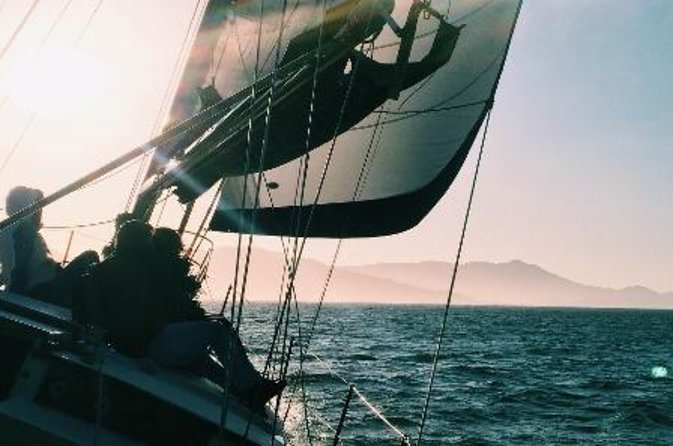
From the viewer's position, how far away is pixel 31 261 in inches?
194

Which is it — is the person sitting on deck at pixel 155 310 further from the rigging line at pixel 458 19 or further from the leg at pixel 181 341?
the rigging line at pixel 458 19

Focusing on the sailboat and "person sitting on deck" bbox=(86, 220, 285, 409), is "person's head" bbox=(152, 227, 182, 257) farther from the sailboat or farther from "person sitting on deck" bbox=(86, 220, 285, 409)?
the sailboat

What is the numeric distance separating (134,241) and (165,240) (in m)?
0.16

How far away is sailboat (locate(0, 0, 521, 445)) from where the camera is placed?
9.86 ft

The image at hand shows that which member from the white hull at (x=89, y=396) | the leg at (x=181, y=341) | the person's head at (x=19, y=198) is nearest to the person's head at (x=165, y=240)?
the leg at (x=181, y=341)

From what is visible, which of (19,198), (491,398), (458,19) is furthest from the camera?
(491,398)

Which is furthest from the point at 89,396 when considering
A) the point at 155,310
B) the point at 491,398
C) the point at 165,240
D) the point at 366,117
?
the point at 491,398

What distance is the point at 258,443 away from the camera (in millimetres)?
3137

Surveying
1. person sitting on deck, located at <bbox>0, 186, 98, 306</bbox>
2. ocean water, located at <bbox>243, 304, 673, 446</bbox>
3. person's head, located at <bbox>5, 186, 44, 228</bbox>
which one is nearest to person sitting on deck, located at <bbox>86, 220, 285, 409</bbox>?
person sitting on deck, located at <bbox>0, 186, 98, 306</bbox>

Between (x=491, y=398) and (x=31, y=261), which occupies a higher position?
(x=31, y=261)

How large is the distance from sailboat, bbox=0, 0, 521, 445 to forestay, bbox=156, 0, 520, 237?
0.05 ft

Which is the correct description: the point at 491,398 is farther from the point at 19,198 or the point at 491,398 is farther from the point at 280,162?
the point at 19,198

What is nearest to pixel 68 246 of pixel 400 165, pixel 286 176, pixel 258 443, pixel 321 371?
pixel 286 176

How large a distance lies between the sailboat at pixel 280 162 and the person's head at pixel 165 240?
451 mm
